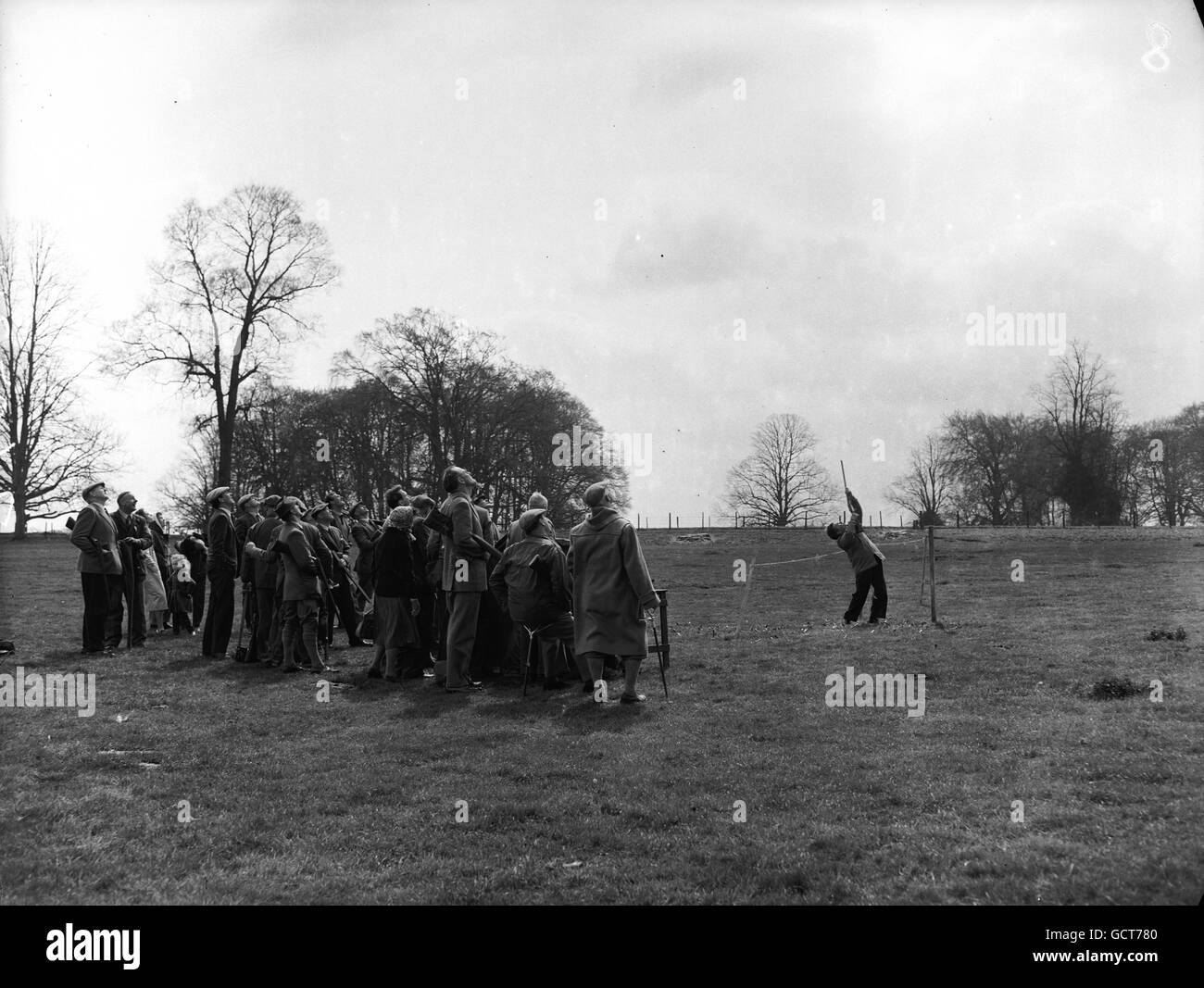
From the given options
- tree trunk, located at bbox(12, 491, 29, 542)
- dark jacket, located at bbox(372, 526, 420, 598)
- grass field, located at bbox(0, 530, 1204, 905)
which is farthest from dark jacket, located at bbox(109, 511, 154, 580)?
tree trunk, located at bbox(12, 491, 29, 542)

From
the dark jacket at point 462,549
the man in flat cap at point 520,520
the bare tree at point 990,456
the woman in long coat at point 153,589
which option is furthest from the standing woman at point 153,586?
the bare tree at point 990,456

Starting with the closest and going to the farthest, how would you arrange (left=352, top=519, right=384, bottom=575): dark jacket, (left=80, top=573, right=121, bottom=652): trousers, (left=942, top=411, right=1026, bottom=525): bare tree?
(left=80, top=573, right=121, bottom=652): trousers → (left=352, top=519, right=384, bottom=575): dark jacket → (left=942, top=411, right=1026, bottom=525): bare tree

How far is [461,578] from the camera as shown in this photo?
10773mm

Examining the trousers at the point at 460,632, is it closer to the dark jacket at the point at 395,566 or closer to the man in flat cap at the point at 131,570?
the dark jacket at the point at 395,566

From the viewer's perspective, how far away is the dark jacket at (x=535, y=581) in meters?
10.5

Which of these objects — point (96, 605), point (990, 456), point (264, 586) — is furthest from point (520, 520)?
point (990, 456)

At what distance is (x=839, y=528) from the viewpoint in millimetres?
17609
